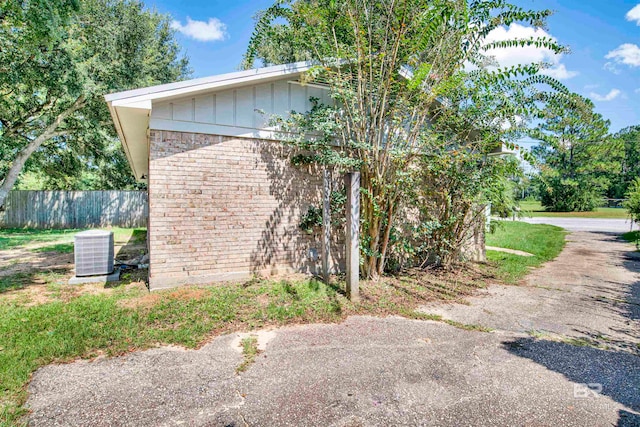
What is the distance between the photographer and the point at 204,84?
5078mm

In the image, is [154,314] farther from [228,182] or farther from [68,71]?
[68,71]

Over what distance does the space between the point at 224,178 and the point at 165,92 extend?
1549mm

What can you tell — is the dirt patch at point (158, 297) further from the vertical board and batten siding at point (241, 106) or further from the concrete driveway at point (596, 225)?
the concrete driveway at point (596, 225)

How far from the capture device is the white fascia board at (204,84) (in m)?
4.62

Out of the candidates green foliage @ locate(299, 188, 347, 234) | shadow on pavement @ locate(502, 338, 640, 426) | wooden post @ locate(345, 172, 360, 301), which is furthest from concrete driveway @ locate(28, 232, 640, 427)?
green foliage @ locate(299, 188, 347, 234)

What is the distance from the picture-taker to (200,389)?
2684 mm

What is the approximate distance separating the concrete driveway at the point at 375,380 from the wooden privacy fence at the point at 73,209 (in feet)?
47.1

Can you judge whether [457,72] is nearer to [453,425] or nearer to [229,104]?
[229,104]

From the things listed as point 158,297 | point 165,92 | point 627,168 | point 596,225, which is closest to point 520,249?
point 158,297

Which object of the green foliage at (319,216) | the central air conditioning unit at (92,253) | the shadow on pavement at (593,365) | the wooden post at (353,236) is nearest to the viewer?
the shadow on pavement at (593,365)

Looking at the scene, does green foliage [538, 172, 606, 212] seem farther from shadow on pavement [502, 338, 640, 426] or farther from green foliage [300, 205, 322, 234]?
shadow on pavement [502, 338, 640, 426]

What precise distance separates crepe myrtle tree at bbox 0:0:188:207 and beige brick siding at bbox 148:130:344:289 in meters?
3.05

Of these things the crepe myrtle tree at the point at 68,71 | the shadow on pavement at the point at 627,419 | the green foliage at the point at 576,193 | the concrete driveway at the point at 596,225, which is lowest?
the shadow on pavement at the point at 627,419

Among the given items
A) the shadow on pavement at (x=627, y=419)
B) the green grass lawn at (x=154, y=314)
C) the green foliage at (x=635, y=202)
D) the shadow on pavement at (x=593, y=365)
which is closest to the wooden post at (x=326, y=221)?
the green grass lawn at (x=154, y=314)
